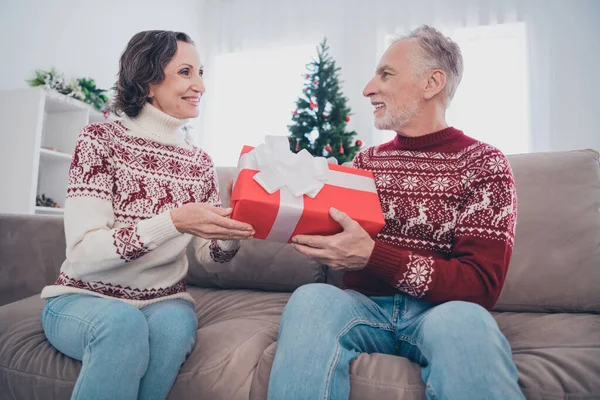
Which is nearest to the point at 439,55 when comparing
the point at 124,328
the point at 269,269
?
the point at 269,269

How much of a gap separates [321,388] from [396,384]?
0.16 meters

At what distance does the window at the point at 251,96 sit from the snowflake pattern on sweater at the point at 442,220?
3.65 metres

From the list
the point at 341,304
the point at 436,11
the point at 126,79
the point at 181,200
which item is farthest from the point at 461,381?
the point at 436,11

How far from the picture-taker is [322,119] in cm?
361

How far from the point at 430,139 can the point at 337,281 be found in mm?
598

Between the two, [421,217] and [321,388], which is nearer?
[321,388]

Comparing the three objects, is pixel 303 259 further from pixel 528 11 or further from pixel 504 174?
pixel 528 11

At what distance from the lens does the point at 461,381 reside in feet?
2.28

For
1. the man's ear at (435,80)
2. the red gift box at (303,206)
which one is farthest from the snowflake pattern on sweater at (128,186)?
the man's ear at (435,80)

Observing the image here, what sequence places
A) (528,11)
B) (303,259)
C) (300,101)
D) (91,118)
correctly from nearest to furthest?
(303,259) → (91,118) → (300,101) → (528,11)

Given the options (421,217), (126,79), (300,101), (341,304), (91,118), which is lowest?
(341,304)

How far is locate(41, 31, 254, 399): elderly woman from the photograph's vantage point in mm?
871

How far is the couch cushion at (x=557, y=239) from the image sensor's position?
1.22 m

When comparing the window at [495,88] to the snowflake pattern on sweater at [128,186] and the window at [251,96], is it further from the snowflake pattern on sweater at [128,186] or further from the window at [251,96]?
the snowflake pattern on sweater at [128,186]
